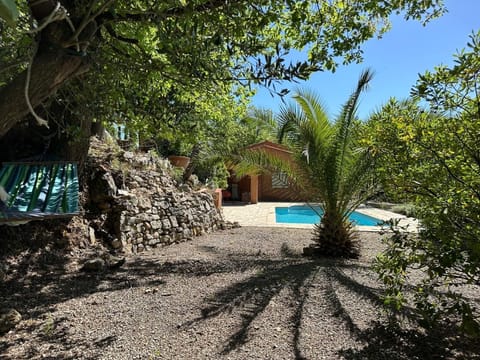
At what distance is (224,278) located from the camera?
5004 millimetres

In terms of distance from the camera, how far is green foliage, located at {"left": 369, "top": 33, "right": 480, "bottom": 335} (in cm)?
248

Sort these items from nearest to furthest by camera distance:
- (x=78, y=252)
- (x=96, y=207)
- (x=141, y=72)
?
(x=141, y=72) → (x=78, y=252) → (x=96, y=207)

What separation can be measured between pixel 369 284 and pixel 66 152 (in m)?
6.69

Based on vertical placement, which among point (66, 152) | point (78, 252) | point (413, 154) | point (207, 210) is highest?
point (66, 152)

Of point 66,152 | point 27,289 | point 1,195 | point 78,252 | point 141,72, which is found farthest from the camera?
point 66,152

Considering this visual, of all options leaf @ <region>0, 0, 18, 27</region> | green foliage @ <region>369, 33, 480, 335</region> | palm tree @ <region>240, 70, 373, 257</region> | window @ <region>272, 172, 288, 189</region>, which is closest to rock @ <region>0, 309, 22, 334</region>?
leaf @ <region>0, 0, 18, 27</region>

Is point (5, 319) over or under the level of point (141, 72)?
under

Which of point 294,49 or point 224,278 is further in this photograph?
Result: point 224,278

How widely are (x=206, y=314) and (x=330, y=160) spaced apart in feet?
15.4

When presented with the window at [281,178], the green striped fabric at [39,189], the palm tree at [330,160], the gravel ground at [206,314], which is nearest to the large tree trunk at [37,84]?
the gravel ground at [206,314]

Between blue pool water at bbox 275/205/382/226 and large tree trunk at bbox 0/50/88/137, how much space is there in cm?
1288

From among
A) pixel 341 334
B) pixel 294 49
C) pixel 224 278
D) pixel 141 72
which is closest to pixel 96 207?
pixel 224 278

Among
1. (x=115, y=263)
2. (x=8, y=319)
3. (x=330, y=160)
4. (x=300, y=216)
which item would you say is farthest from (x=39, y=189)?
(x=300, y=216)

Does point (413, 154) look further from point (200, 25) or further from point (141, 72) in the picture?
point (141, 72)
